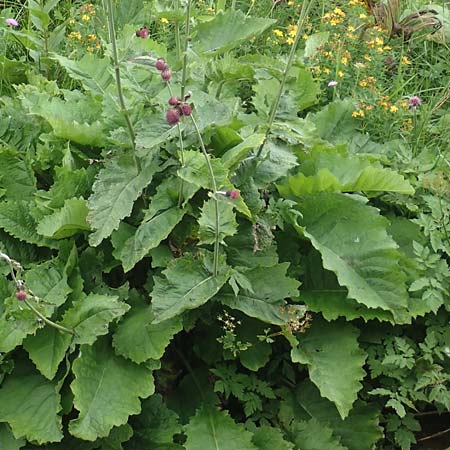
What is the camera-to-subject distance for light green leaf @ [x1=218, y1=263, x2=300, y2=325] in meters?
2.58

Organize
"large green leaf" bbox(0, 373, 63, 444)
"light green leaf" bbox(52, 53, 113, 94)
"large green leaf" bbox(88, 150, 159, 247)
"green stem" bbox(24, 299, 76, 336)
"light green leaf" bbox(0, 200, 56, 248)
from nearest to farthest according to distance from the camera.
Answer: "green stem" bbox(24, 299, 76, 336) < "large green leaf" bbox(0, 373, 63, 444) < "large green leaf" bbox(88, 150, 159, 247) < "light green leaf" bbox(0, 200, 56, 248) < "light green leaf" bbox(52, 53, 113, 94)

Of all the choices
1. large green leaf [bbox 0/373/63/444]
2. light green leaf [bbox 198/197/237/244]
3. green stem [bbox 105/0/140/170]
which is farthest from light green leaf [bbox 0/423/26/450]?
green stem [bbox 105/0/140/170]

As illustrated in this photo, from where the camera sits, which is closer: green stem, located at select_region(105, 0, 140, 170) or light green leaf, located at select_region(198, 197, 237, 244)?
green stem, located at select_region(105, 0, 140, 170)

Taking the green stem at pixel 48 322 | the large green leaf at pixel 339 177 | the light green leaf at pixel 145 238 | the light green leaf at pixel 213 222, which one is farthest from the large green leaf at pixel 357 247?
the green stem at pixel 48 322

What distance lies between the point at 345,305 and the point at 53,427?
107 centimetres

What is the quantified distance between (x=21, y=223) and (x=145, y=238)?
51 cm

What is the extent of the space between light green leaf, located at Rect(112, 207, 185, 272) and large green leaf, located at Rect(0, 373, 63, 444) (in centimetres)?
48

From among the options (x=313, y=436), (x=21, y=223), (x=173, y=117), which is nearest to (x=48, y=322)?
(x=21, y=223)

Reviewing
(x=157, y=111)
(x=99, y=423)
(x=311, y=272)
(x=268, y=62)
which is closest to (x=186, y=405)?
(x=99, y=423)

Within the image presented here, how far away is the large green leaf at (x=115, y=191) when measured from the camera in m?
2.54

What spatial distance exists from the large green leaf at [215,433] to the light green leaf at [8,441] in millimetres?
528

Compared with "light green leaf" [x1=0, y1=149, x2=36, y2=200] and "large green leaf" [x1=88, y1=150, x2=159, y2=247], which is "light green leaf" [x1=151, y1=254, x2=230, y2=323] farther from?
"light green leaf" [x1=0, y1=149, x2=36, y2=200]

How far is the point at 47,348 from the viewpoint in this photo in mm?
2559

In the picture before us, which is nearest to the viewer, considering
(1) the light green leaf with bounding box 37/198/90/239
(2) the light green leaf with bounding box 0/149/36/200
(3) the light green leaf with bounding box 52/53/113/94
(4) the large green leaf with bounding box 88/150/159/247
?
(4) the large green leaf with bounding box 88/150/159/247
